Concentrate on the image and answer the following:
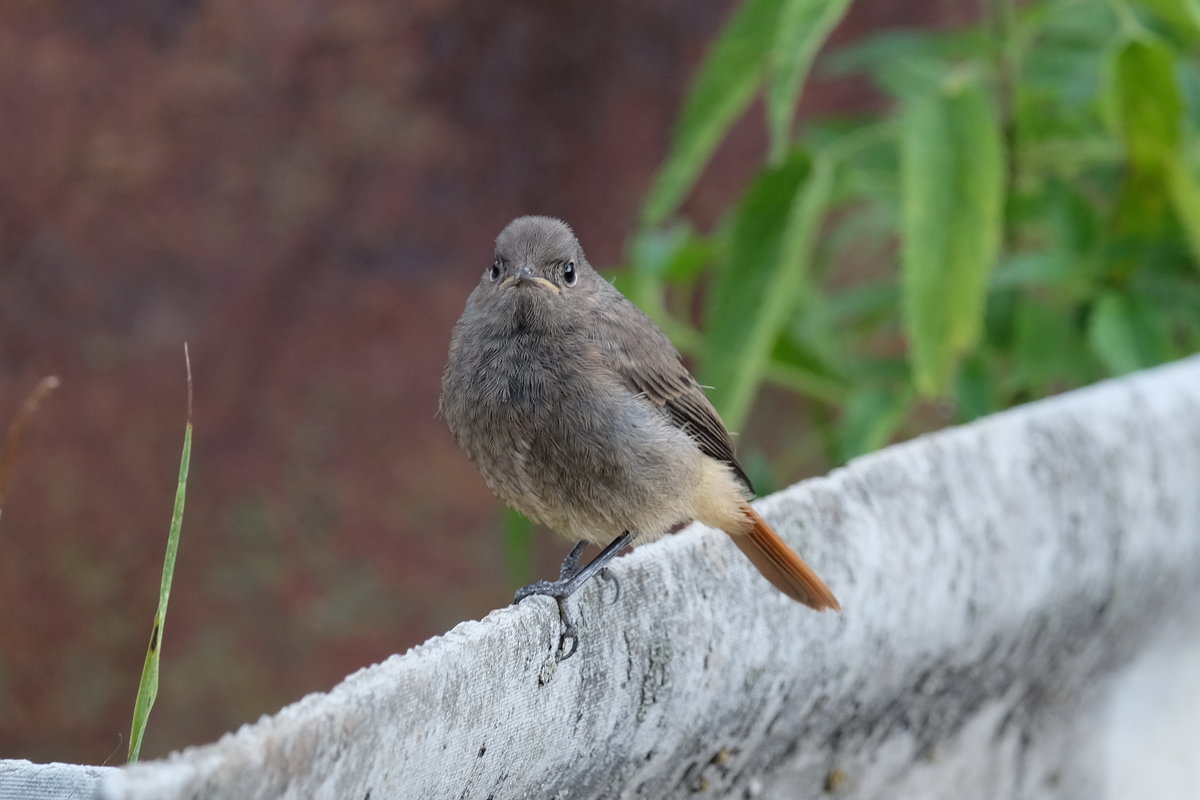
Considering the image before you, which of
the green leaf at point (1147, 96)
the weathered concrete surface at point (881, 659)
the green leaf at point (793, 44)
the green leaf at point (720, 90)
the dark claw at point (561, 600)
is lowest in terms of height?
the weathered concrete surface at point (881, 659)

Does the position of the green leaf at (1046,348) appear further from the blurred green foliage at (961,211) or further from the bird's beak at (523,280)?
the bird's beak at (523,280)

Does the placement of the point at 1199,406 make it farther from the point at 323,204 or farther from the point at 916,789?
the point at 323,204

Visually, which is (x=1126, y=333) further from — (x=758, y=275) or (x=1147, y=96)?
(x=758, y=275)

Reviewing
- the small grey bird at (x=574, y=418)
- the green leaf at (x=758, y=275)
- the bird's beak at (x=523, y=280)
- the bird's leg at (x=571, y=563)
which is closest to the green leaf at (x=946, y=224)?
the green leaf at (x=758, y=275)

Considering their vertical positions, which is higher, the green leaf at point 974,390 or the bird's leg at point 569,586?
the green leaf at point 974,390

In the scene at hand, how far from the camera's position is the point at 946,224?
133 inches

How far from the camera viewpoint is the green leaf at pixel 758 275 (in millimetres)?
3369

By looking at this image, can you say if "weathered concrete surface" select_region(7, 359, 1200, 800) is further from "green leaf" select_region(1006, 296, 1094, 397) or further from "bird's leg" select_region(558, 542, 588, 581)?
"green leaf" select_region(1006, 296, 1094, 397)

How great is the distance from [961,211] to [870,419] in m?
0.62

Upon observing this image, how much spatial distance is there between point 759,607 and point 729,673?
190 mm

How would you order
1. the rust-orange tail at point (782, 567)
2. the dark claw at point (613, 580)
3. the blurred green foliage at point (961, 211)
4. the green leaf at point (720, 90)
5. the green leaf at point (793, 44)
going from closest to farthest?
the dark claw at point (613, 580) < the rust-orange tail at point (782, 567) < the green leaf at point (793, 44) < the blurred green foliage at point (961, 211) < the green leaf at point (720, 90)

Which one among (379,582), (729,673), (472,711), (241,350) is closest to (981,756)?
(729,673)

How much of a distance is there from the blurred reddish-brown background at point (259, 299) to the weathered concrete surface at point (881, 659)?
171 centimetres

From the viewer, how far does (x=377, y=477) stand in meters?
4.25
